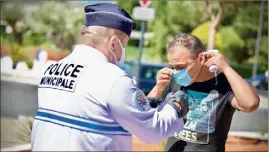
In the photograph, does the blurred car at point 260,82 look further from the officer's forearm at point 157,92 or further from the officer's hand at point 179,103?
the officer's hand at point 179,103

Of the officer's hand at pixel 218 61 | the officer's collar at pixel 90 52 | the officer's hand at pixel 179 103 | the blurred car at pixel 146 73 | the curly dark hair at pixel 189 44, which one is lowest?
the blurred car at pixel 146 73

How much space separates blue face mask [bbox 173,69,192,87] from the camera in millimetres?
2754

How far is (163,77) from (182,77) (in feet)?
0.38

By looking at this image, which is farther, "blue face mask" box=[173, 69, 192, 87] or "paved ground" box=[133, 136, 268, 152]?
"paved ground" box=[133, 136, 268, 152]

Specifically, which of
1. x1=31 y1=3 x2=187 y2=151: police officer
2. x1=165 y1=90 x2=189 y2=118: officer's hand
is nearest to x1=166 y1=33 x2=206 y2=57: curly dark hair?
x1=165 y1=90 x2=189 y2=118: officer's hand

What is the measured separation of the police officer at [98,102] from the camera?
2016mm

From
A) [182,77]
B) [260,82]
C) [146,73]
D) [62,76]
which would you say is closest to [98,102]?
[62,76]

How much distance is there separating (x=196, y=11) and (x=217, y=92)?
453 inches

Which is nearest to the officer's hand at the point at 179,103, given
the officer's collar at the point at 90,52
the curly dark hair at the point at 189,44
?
the officer's collar at the point at 90,52

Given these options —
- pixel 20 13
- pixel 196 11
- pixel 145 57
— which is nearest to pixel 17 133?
pixel 20 13

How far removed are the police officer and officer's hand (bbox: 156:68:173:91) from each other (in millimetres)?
663

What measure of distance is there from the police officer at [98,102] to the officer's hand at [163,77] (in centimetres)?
66

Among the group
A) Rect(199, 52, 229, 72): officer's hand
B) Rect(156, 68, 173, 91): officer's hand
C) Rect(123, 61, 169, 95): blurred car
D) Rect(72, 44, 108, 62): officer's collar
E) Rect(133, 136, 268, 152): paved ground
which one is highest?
Rect(72, 44, 108, 62): officer's collar

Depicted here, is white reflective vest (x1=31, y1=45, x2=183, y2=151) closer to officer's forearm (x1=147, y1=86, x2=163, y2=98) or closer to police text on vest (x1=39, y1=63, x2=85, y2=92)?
police text on vest (x1=39, y1=63, x2=85, y2=92)
